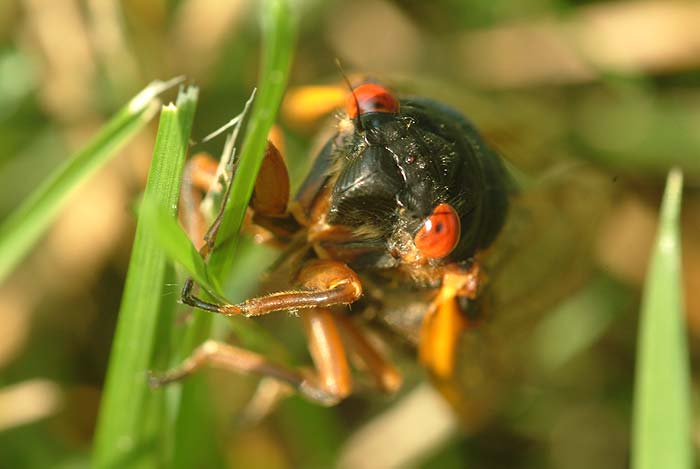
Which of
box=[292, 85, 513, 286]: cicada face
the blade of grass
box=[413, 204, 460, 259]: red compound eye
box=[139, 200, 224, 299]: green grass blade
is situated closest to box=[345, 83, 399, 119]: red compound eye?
box=[292, 85, 513, 286]: cicada face

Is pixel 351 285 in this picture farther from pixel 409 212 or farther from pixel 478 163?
pixel 478 163

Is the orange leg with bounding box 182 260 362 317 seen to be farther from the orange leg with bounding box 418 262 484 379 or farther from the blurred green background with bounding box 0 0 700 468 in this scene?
the blurred green background with bounding box 0 0 700 468

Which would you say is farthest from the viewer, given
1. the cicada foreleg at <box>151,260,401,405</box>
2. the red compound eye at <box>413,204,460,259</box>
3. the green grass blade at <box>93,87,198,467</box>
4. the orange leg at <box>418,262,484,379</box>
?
the orange leg at <box>418,262,484,379</box>

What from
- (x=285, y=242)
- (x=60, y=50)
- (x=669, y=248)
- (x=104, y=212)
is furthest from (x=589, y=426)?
(x=60, y=50)

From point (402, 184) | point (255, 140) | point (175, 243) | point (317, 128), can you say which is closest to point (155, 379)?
point (175, 243)

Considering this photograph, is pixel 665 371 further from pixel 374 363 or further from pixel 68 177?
pixel 68 177

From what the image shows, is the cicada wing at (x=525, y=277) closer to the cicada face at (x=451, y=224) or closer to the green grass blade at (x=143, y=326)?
the cicada face at (x=451, y=224)

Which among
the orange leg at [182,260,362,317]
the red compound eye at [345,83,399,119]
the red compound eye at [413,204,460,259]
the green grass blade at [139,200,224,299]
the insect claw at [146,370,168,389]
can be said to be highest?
the red compound eye at [345,83,399,119]

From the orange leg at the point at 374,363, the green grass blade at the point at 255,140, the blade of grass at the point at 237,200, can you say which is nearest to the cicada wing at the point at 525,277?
the orange leg at the point at 374,363
